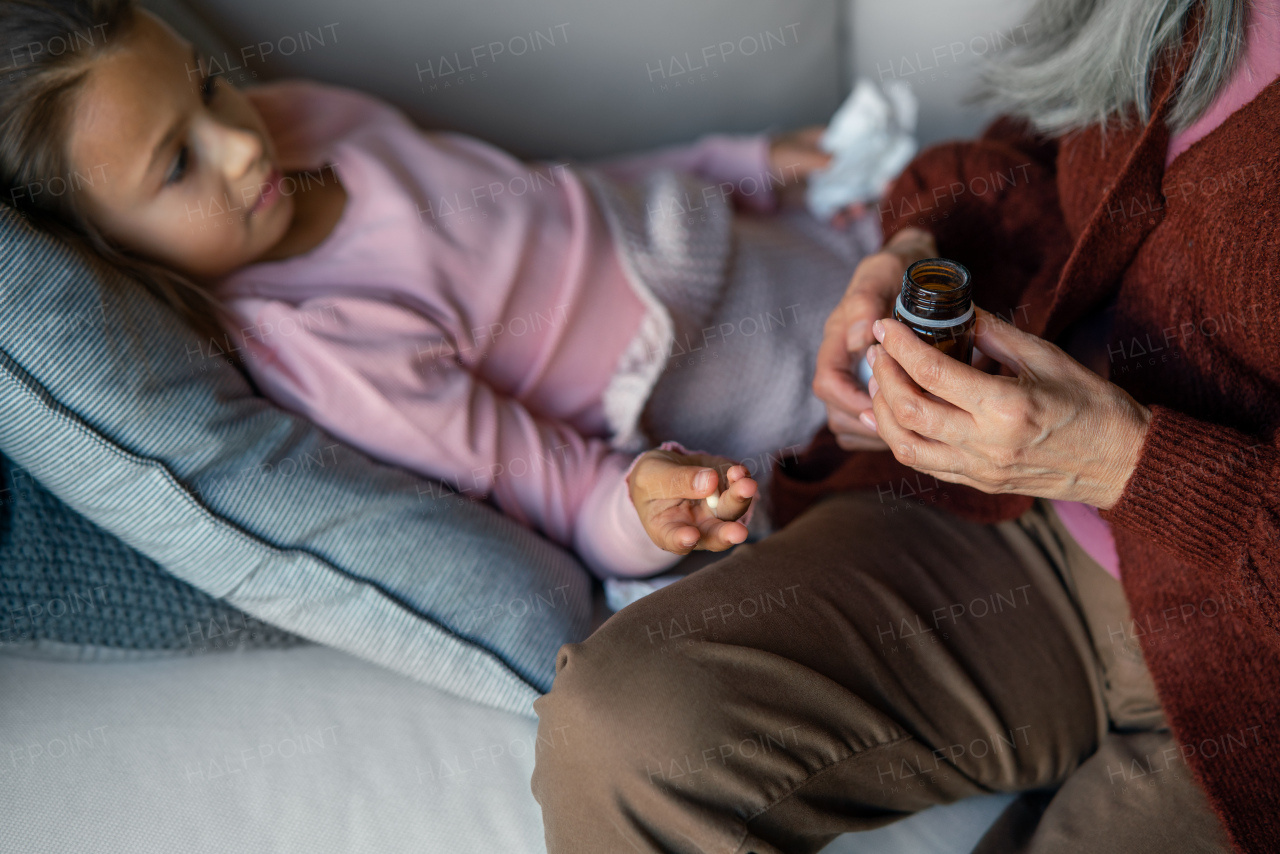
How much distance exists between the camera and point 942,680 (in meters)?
0.76

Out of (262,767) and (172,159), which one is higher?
(172,159)

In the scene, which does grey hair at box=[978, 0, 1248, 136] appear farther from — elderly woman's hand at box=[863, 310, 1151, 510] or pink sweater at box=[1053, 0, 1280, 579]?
elderly woman's hand at box=[863, 310, 1151, 510]

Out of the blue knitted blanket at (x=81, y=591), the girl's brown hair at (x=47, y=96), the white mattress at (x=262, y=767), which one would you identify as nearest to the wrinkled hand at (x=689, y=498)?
the white mattress at (x=262, y=767)

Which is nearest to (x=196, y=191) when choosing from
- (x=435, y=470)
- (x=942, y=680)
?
(x=435, y=470)

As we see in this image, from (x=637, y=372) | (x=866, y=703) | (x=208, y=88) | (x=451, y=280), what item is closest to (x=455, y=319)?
(x=451, y=280)

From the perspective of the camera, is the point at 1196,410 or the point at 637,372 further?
the point at 637,372

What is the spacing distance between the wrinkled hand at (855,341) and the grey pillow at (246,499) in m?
0.34

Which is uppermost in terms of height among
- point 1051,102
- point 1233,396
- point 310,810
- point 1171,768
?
point 1051,102

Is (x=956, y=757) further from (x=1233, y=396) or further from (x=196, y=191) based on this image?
(x=196, y=191)

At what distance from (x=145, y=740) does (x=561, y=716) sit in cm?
43

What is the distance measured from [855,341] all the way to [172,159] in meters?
0.69

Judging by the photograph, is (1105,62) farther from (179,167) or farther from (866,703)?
(179,167)

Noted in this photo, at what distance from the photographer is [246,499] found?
32.3 inches

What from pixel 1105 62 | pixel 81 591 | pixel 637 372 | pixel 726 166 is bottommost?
pixel 81 591
